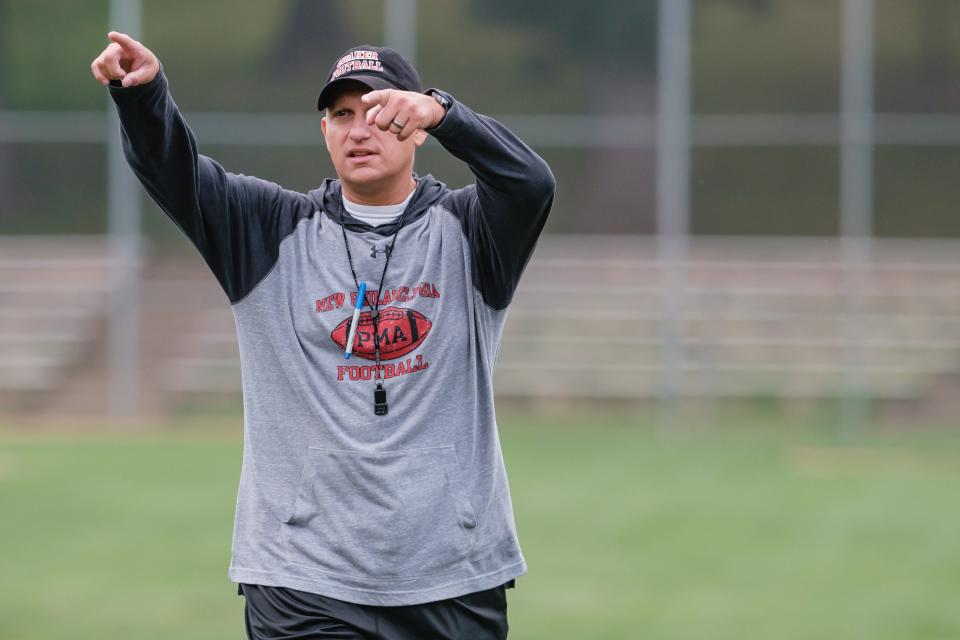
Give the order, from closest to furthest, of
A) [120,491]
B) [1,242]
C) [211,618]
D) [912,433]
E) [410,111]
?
[410,111] → [211,618] → [120,491] → [912,433] → [1,242]

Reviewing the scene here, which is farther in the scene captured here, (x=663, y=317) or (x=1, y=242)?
(x=1, y=242)

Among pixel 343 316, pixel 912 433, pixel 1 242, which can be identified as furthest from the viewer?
pixel 1 242

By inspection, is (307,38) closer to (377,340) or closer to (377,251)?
(377,251)

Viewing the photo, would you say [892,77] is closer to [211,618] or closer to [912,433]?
[912,433]

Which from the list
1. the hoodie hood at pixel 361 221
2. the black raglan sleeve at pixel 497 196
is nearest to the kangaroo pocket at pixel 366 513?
the black raglan sleeve at pixel 497 196

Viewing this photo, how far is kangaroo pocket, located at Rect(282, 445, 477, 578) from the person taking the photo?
3.39 m

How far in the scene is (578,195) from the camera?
1803cm

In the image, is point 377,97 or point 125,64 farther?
point 125,64

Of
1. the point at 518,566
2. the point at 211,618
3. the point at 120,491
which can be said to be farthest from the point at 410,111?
the point at 120,491

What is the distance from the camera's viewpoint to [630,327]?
56.1 ft

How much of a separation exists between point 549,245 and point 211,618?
11283mm

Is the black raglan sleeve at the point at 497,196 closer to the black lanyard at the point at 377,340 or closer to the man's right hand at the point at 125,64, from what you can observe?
the black lanyard at the point at 377,340

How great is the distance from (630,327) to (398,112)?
1408cm

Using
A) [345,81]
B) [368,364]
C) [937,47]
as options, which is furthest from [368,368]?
[937,47]
